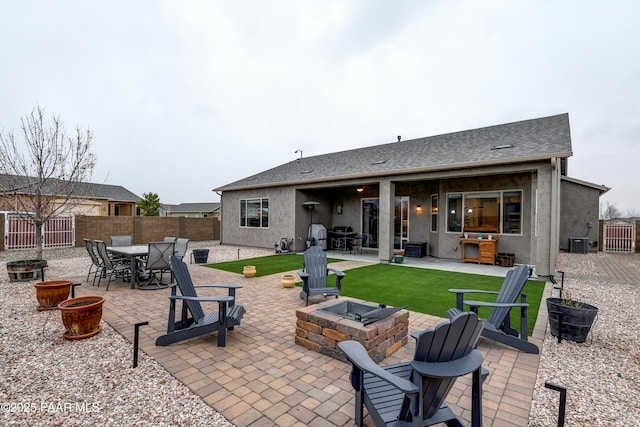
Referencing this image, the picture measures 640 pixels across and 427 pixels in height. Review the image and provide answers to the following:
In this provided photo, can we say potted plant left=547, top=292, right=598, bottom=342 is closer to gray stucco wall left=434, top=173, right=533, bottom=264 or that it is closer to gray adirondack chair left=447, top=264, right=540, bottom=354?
gray adirondack chair left=447, top=264, right=540, bottom=354

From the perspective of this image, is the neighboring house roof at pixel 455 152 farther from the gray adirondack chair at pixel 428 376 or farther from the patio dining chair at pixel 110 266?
the gray adirondack chair at pixel 428 376

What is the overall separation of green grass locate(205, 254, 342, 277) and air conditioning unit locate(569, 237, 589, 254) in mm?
11146

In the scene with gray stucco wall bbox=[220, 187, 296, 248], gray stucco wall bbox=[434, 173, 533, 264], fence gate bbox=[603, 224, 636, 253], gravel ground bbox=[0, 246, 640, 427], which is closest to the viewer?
gravel ground bbox=[0, 246, 640, 427]

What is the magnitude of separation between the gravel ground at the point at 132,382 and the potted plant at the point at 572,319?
0.38 ft

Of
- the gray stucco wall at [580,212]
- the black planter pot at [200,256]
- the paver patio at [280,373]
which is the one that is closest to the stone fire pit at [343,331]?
the paver patio at [280,373]

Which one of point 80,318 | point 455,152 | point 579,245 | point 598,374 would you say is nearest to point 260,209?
point 455,152

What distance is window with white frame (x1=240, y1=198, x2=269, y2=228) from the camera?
1307 cm

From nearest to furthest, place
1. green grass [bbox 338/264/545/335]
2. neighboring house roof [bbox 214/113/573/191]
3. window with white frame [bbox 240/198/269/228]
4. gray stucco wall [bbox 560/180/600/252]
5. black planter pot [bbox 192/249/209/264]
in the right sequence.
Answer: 1. green grass [bbox 338/264/545/335]
2. neighboring house roof [bbox 214/113/573/191]
3. black planter pot [bbox 192/249/209/264]
4. gray stucco wall [bbox 560/180/600/252]
5. window with white frame [bbox 240/198/269/228]

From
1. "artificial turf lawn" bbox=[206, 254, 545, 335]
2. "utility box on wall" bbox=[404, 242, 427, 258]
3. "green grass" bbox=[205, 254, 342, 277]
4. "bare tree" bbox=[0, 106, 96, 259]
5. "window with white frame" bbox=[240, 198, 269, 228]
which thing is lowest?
"green grass" bbox=[205, 254, 342, 277]

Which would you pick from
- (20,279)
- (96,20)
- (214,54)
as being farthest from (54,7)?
(20,279)

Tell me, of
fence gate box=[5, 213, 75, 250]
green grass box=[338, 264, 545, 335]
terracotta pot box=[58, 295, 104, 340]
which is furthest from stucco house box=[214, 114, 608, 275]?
terracotta pot box=[58, 295, 104, 340]

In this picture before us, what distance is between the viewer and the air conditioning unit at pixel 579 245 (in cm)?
1232

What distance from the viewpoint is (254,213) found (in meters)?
13.6

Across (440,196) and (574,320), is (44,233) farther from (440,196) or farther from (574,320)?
(574,320)
